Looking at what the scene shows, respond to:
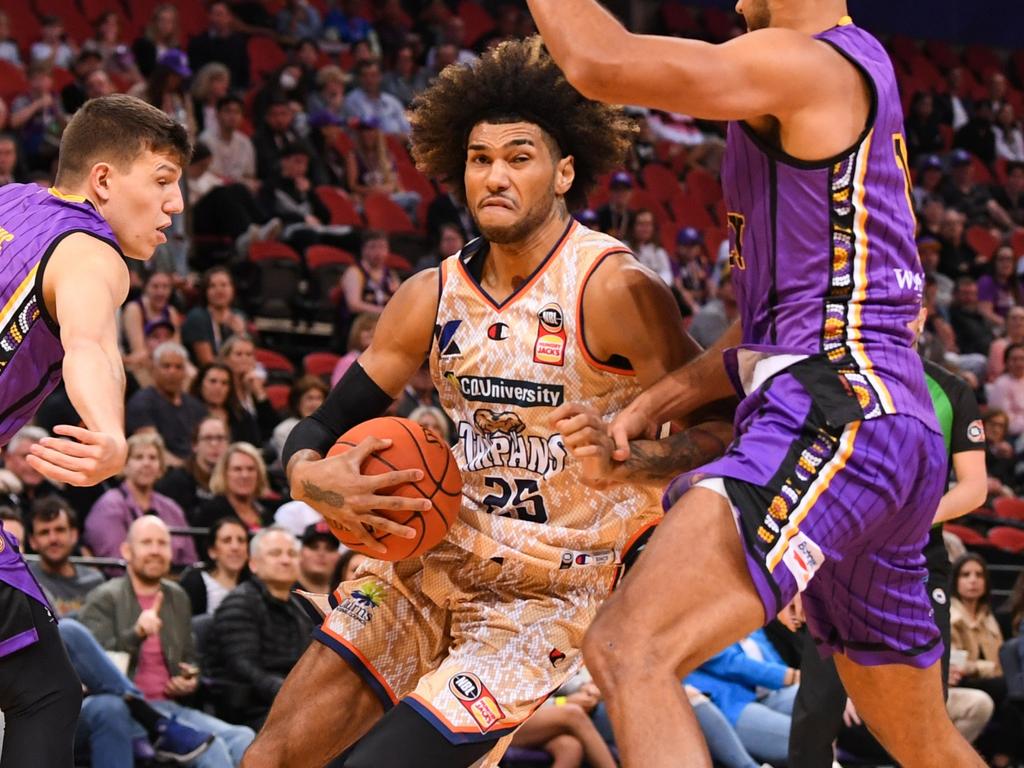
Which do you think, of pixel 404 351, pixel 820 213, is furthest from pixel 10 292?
pixel 820 213

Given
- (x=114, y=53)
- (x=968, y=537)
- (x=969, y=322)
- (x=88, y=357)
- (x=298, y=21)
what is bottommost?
(x=968, y=537)

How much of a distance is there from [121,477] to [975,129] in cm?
1443

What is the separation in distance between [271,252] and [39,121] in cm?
201

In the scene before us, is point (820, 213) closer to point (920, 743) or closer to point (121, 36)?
point (920, 743)

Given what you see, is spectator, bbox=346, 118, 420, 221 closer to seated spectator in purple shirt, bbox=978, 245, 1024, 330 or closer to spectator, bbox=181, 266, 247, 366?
spectator, bbox=181, 266, 247, 366

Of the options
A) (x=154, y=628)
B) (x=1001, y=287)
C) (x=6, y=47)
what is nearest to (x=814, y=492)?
(x=154, y=628)

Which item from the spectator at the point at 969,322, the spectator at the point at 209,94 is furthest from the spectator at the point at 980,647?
the spectator at the point at 209,94

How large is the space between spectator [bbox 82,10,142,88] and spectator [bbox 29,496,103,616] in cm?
586

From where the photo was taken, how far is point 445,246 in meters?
12.7

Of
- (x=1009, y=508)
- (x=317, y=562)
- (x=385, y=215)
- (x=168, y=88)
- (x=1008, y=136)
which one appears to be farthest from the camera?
(x=1008, y=136)

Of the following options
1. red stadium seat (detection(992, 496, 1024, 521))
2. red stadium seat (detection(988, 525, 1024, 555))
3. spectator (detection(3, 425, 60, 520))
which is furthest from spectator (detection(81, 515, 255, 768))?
red stadium seat (detection(992, 496, 1024, 521))

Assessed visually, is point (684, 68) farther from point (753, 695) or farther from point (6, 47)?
point (6, 47)

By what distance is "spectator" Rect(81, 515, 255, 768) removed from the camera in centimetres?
698

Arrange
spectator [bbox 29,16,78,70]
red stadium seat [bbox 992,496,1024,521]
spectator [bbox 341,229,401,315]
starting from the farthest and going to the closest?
spectator [bbox 29,16,78,70], red stadium seat [bbox 992,496,1024,521], spectator [bbox 341,229,401,315]
